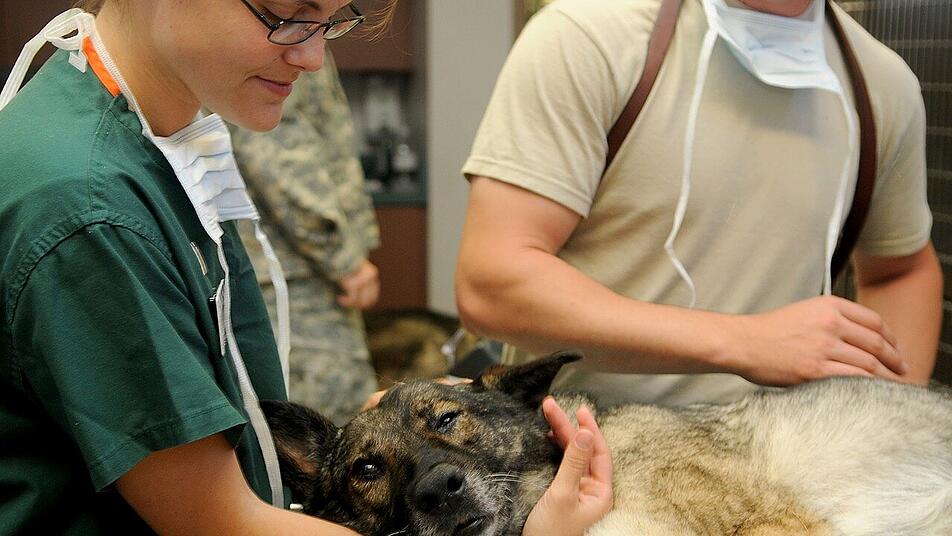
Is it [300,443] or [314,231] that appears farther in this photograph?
[314,231]

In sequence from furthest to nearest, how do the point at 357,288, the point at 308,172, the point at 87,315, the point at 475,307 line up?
the point at 357,288, the point at 308,172, the point at 475,307, the point at 87,315

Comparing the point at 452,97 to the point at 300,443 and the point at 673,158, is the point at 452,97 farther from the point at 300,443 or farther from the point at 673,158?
the point at 300,443

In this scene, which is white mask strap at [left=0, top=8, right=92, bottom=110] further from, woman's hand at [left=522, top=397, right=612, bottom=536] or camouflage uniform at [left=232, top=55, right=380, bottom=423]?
camouflage uniform at [left=232, top=55, right=380, bottom=423]

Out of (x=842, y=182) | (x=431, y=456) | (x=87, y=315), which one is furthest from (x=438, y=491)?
(x=842, y=182)

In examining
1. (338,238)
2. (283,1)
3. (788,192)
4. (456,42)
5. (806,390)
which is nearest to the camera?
(283,1)

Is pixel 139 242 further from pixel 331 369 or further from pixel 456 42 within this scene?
pixel 456 42

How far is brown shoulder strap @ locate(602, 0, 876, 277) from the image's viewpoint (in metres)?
1.82

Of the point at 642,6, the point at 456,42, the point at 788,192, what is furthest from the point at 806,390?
the point at 456,42

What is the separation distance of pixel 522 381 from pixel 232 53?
0.91 metres

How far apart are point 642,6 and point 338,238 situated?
1.68m

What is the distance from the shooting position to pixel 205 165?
135cm

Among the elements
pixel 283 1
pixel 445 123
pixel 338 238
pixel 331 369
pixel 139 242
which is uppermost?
pixel 283 1

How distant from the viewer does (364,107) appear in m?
6.18

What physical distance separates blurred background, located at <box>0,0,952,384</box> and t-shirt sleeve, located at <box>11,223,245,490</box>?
14.1 ft
